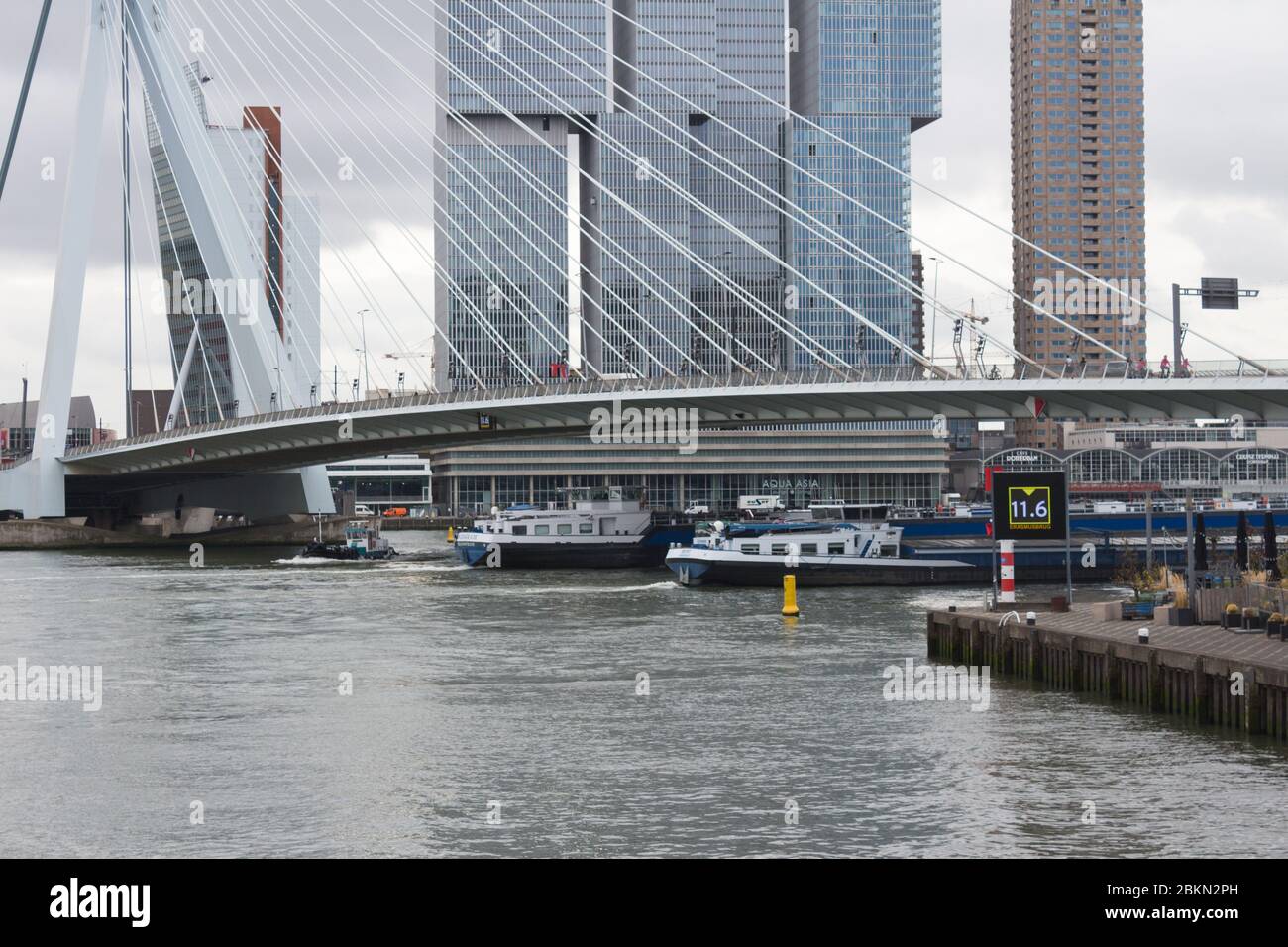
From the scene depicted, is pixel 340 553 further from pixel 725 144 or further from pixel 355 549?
pixel 725 144

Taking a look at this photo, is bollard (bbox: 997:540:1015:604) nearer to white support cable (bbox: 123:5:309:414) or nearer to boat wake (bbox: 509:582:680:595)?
boat wake (bbox: 509:582:680:595)

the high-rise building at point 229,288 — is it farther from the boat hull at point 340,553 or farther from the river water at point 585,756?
Result: the river water at point 585,756

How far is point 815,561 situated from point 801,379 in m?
8.20

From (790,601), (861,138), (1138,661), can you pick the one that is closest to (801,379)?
(790,601)

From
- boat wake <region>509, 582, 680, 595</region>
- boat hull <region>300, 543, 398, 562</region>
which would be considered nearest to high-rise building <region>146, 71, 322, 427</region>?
boat hull <region>300, 543, 398, 562</region>

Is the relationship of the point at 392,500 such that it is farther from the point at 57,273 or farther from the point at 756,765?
the point at 756,765

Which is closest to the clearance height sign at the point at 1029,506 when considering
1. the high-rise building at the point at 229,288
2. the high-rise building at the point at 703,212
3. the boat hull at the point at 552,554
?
the high-rise building at the point at 229,288

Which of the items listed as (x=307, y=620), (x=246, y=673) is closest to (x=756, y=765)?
(x=246, y=673)

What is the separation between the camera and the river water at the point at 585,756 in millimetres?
17844

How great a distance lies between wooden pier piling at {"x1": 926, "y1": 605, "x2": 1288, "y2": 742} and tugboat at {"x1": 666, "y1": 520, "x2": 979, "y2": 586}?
898 inches

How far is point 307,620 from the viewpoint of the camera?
4353 cm

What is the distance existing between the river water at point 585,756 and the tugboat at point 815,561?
17.0 metres

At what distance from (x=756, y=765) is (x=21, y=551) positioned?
69.7m

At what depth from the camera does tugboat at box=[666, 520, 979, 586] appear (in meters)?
57.3
